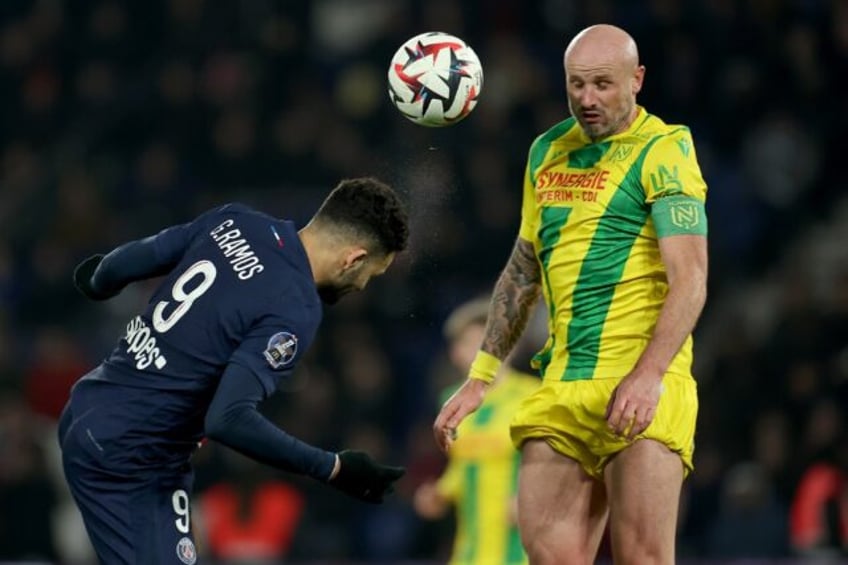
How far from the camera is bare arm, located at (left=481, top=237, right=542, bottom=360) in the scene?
6.04 metres

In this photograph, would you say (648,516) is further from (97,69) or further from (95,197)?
(97,69)

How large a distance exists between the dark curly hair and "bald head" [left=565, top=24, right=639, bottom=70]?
2.53ft

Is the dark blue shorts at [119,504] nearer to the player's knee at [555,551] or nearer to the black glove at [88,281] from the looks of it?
the black glove at [88,281]

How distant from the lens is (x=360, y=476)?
5.21 meters

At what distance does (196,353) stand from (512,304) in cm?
126

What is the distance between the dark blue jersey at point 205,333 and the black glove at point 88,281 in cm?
36

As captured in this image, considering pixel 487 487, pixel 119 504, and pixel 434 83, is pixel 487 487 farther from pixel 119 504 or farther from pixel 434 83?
pixel 119 504

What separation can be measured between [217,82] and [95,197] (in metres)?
1.44

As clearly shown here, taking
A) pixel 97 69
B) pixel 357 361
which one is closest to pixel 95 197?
pixel 97 69

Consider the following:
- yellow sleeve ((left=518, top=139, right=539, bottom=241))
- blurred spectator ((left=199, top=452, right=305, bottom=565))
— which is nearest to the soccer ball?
yellow sleeve ((left=518, top=139, right=539, bottom=241))

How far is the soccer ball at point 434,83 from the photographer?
21.3 feet

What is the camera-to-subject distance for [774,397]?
11344 millimetres

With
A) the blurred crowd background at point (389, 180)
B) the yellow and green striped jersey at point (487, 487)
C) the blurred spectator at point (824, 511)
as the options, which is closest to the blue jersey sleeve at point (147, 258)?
the yellow and green striped jersey at point (487, 487)

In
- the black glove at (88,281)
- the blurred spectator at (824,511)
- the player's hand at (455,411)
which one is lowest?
the blurred spectator at (824,511)
